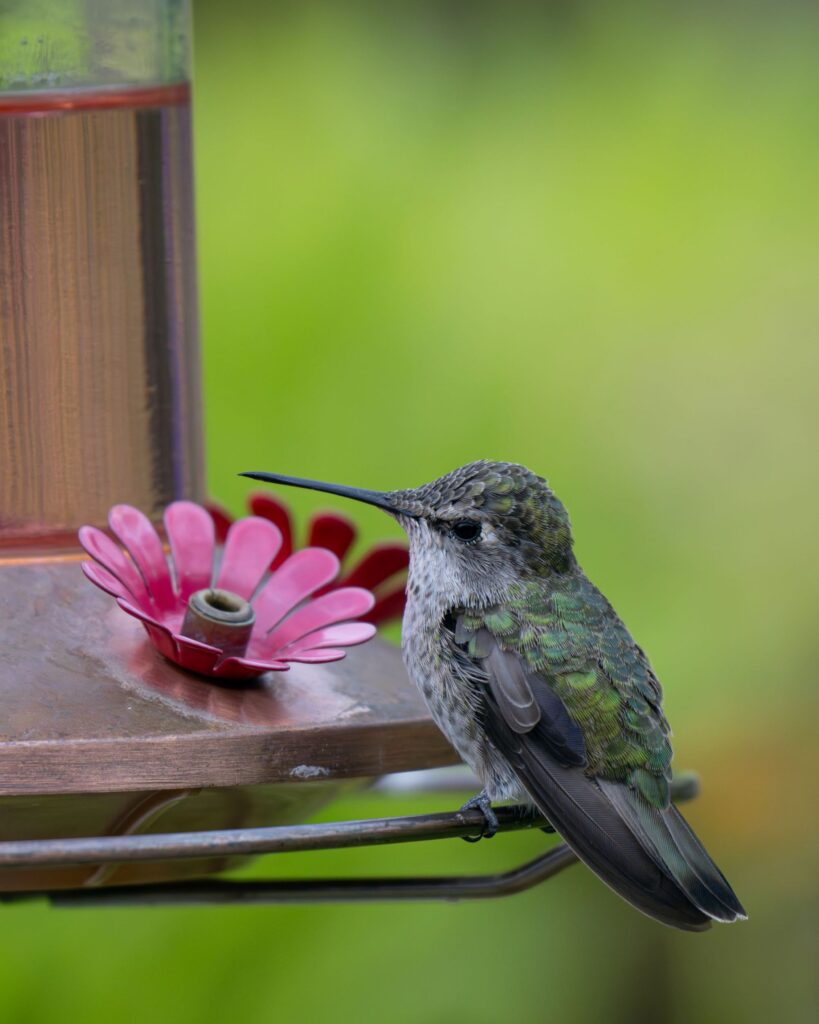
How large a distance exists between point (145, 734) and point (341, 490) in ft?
2.61

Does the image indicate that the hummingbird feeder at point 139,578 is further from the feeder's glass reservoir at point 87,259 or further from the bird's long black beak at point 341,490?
the bird's long black beak at point 341,490

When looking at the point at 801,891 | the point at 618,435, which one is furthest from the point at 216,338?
the point at 801,891

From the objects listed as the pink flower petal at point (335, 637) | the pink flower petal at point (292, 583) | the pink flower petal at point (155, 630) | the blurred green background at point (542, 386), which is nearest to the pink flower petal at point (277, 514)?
the pink flower petal at point (292, 583)

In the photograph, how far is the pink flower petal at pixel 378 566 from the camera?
352 centimetres

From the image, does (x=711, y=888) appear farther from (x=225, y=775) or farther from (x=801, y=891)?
(x=801, y=891)

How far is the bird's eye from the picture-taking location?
3.18 meters

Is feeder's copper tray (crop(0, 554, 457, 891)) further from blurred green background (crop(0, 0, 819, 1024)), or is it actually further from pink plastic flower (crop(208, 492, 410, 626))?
blurred green background (crop(0, 0, 819, 1024))

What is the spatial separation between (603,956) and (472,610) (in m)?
2.70

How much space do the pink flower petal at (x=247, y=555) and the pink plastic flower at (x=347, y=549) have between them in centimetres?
33

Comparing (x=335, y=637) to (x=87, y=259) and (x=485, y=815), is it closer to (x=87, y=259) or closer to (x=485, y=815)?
(x=485, y=815)

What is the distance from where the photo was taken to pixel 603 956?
5387 millimetres

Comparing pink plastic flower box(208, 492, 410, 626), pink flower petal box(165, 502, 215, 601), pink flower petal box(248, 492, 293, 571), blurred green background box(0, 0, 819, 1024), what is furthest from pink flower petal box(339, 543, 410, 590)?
blurred green background box(0, 0, 819, 1024)

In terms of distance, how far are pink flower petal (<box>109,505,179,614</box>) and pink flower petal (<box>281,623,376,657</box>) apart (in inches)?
10.3

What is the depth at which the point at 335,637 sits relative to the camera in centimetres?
291
